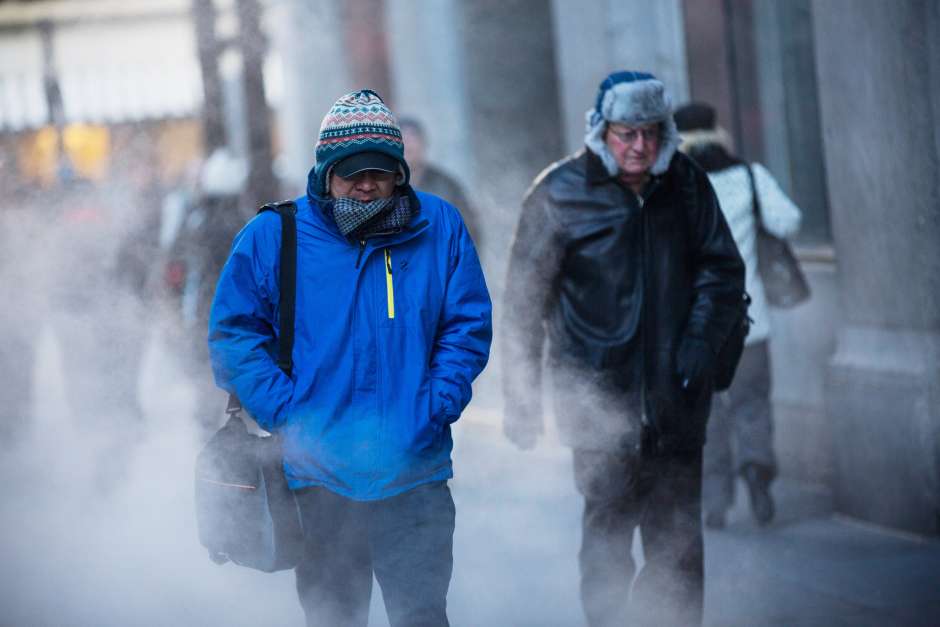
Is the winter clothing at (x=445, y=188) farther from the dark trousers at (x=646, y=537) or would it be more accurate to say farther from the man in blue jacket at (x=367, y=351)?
the man in blue jacket at (x=367, y=351)

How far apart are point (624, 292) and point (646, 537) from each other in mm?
767

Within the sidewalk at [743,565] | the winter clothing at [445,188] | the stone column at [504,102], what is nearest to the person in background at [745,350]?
the sidewalk at [743,565]

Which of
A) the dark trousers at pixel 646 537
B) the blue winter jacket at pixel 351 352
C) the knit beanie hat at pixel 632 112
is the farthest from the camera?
the dark trousers at pixel 646 537

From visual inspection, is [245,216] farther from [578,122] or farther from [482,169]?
[482,169]

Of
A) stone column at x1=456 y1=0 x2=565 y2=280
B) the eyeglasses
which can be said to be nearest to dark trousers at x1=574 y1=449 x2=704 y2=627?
the eyeglasses

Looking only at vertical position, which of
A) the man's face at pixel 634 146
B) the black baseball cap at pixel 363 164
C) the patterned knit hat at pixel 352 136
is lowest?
the man's face at pixel 634 146

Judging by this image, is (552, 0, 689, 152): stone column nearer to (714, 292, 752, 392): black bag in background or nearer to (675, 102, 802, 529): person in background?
(675, 102, 802, 529): person in background

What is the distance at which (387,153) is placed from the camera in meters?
3.51

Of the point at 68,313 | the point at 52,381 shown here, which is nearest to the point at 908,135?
the point at 68,313

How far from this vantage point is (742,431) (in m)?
6.23

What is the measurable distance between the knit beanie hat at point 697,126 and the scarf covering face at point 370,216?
274 cm

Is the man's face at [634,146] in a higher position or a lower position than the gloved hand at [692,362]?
higher

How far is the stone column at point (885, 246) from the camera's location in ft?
18.4

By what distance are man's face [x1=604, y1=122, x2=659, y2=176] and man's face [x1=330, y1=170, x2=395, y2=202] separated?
103cm
